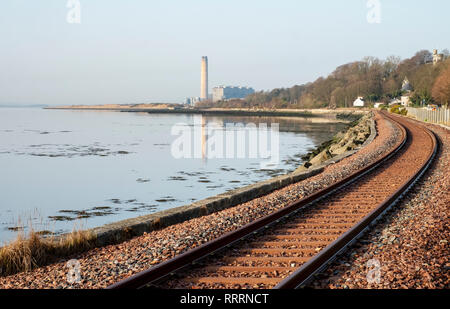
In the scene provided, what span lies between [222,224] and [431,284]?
12.8ft

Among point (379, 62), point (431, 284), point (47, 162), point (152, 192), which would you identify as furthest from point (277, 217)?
point (379, 62)

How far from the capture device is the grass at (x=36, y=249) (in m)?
6.68

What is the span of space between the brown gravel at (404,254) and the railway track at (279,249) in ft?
0.68

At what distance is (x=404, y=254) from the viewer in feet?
20.9

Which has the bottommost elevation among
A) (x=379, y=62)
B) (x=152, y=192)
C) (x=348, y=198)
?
(x=152, y=192)

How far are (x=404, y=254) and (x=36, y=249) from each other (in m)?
4.93

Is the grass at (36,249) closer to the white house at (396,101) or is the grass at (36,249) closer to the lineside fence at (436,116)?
the lineside fence at (436,116)

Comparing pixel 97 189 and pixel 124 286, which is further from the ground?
pixel 124 286

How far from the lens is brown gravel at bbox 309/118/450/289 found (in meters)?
5.39

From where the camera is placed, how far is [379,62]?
168m

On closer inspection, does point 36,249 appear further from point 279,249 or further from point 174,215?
point 279,249

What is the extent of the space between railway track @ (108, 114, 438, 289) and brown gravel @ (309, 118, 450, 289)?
Answer: 206mm

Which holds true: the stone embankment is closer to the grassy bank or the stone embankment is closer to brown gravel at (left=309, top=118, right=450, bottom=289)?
brown gravel at (left=309, top=118, right=450, bottom=289)
